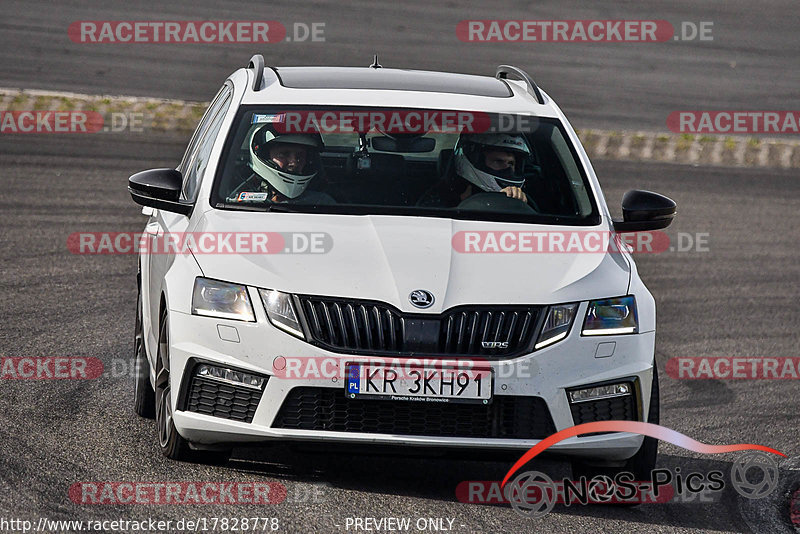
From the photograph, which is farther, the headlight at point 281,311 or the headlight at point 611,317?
the headlight at point 611,317

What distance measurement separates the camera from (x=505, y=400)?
5680 mm

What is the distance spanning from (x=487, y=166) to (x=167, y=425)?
2.17 metres

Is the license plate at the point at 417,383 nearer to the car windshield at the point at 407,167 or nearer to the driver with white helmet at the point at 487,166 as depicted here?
the car windshield at the point at 407,167

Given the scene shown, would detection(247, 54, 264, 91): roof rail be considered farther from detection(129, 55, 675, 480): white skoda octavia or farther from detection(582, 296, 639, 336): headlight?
detection(582, 296, 639, 336): headlight

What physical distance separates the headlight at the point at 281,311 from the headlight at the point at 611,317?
3.90 feet

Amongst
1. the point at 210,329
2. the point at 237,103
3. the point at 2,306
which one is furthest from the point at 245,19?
the point at 210,329

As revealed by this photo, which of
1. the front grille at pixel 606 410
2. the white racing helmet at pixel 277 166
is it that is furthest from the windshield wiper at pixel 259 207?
the front grille at pixel 606 410

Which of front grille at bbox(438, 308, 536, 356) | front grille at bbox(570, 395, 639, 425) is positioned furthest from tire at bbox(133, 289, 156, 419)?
front grille at bbox(570, 395, 639, 425)

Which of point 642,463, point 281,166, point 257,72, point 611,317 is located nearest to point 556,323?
point 611,317

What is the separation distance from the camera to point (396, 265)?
5.93m

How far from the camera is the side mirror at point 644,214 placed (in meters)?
6.86

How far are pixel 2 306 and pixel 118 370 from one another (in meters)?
1.71

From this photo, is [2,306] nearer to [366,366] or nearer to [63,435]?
[63,435]

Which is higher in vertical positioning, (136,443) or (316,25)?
(316,25)
